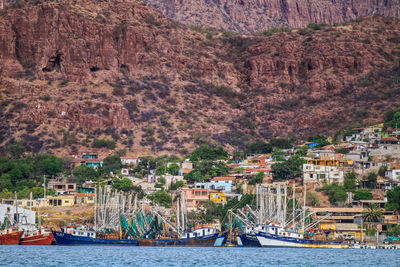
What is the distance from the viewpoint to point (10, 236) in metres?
121

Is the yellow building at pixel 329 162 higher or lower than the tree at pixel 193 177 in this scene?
higher

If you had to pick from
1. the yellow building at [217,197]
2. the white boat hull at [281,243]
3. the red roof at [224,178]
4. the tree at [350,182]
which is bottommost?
the white boat hull at [281,243]

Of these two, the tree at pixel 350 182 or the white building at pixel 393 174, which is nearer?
the tree at pixel 350 182

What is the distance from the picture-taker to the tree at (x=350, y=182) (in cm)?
14275

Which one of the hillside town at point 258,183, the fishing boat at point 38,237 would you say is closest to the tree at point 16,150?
the hillside town at point 258,183

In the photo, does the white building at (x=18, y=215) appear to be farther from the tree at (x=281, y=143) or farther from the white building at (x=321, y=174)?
the tree at (x=281, y=143)

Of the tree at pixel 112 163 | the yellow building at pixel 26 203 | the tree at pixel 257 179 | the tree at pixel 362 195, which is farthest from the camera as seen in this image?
the tree at pixel 112 163

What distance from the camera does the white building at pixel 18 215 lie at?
12550 cm

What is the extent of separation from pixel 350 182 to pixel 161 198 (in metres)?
26.8

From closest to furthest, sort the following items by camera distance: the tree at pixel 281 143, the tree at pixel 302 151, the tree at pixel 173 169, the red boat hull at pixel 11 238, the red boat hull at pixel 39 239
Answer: the red boat hull at pixel 11 238
the red boat hull at pixel 39 239
the tree at pixel 302 151
the tree at pixel 173 169
the tree at pixel 281 143

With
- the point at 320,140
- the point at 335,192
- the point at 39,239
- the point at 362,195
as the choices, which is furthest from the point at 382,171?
the point at 39,239

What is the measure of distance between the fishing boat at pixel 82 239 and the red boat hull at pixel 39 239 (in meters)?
2.04

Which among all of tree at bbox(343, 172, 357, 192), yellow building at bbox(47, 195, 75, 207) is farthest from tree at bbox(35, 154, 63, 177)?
tree at bbox(343, 172, 357, 192)

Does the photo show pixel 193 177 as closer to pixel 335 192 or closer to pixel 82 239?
pixel 335 192
